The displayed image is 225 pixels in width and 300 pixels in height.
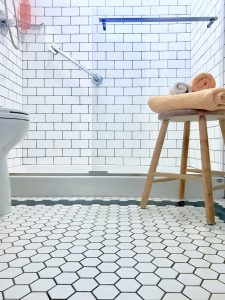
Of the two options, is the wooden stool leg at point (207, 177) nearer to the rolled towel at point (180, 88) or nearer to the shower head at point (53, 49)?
the rolled towel at point (180, 88)

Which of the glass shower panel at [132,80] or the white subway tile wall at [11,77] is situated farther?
the white subway tile wall at [11,77]

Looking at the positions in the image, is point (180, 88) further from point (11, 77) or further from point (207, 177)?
point (11, 77)

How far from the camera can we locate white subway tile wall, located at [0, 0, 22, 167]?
194 centimetres

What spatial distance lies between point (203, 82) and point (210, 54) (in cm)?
60

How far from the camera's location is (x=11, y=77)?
2119 millimetres

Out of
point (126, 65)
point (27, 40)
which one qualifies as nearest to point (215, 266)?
point (126, 65)

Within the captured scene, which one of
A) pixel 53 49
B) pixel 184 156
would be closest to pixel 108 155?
pixel 184 156

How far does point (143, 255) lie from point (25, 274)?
1.08 feet

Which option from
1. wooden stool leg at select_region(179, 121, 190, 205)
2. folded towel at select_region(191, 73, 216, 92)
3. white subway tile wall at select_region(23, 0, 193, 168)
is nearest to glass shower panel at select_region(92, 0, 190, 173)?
white subway tile wall at select_region(23, 0, 193, 168)

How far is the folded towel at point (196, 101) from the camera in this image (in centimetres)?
109

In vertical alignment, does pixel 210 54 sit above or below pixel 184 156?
above

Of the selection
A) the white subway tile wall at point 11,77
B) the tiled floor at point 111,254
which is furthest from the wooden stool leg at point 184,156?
the white subway tile wall at point 11,77

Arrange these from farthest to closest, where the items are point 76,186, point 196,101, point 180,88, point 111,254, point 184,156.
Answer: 1. point 76,186
2. point 184,156
3. point 180,88
4. point 196,101
5. point 111,254

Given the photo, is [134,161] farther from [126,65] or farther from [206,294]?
[206,294]
